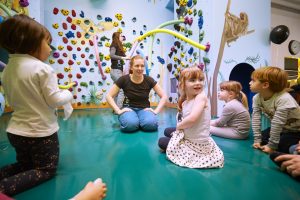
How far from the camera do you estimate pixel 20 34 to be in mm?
1065

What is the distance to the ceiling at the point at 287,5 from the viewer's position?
5.49 meters

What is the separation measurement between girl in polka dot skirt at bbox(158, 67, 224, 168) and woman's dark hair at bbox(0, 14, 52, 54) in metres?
0.90

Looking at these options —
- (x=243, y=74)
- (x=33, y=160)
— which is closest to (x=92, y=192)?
(x=33, y=160)

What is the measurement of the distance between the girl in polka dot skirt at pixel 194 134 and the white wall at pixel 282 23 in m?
5.41

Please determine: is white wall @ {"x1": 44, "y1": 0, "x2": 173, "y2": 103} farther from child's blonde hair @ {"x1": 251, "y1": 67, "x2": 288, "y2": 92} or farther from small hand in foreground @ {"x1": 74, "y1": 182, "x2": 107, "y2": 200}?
small hand in foreground @ {"x1": 74, "y1": 182, "x2": 107, "y2": 200}

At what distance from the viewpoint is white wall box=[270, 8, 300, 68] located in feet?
18.7

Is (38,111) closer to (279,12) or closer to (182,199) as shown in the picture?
(182,199)

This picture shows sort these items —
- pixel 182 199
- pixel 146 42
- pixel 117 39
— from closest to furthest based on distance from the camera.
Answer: pixel 182 199 < pixel 117 39 < pixel 146 42

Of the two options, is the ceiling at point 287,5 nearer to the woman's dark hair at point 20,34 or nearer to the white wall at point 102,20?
the white wall at point 102,20

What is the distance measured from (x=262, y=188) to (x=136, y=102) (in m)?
1.85

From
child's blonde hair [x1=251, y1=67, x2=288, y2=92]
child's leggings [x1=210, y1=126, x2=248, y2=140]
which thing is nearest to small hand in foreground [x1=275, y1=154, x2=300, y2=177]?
child's blonde hair [x1=251, y1=67, x2=288, y2=92]

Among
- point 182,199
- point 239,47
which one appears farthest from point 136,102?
point 239,47

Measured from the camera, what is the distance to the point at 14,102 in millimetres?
1121

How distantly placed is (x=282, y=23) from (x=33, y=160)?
22.4ft
